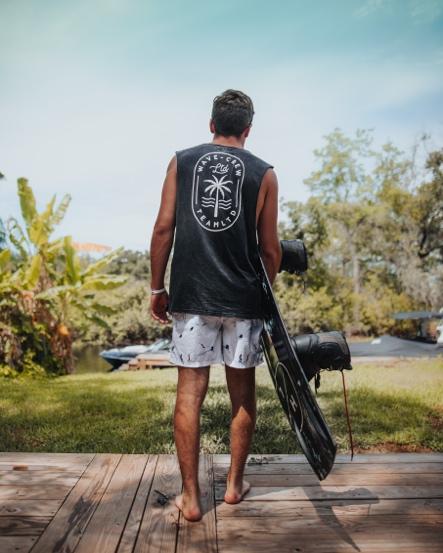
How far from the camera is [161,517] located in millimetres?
2086

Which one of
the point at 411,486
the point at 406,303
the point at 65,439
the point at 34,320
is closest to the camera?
the point at 411,486

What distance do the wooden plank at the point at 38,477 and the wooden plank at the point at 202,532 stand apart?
2.37 ft

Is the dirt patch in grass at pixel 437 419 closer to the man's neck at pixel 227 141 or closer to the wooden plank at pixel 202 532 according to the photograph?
the wooden plank at pixel 202 532

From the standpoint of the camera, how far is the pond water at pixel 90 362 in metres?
21.0

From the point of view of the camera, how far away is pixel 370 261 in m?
32.1

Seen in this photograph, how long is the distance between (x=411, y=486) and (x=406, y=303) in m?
26.9

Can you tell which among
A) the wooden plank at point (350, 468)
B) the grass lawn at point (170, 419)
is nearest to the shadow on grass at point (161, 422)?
the grass lawn at point (170, 419)

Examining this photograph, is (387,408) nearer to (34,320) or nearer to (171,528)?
(171,528)

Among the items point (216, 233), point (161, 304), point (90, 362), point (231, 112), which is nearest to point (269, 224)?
point (216, 233)

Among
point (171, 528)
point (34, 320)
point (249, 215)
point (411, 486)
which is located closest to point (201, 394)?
point (171, 528)

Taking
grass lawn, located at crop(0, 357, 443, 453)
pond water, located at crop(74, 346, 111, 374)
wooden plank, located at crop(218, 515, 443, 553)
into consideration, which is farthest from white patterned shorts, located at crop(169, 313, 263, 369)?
pond water, located at crop(74, 346, 111, 374)

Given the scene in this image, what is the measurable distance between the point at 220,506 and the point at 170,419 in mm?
2379

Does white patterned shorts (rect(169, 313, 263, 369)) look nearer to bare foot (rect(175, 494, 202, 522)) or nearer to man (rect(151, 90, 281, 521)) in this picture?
man (rect(151, 90, 281, 521))

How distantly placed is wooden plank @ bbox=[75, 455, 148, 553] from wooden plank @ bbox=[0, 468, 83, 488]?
0.23 m
